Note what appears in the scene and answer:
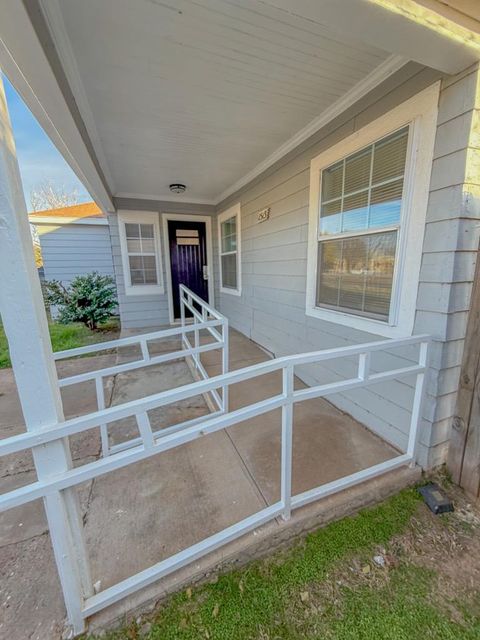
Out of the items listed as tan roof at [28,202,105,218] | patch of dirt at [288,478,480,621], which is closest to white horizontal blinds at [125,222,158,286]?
tan roof at [28,202,105,218]

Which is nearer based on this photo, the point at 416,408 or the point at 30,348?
the point at 30,348

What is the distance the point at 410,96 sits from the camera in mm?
1666

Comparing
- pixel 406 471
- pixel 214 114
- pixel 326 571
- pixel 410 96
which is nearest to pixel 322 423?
pixel 406 471

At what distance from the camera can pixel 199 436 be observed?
1.12 m

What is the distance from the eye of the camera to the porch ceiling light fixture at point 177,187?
4.16 metres

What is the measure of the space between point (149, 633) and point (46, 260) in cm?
918

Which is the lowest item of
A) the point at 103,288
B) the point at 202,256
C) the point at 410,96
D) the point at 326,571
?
the point at 326,571

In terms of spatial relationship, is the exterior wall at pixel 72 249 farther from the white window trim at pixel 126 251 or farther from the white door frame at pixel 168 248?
the white door frame at pixel 168 248

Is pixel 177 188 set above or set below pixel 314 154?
above

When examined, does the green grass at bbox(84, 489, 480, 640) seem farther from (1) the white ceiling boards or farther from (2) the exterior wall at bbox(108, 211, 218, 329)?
(2) the exterior wall at bbox(108, 211, 218, 329)

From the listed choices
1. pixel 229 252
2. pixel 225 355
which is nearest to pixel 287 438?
pixel 225 355

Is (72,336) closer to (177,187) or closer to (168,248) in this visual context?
(168,248)

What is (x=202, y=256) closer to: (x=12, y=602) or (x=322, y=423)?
(x=322, y=423)

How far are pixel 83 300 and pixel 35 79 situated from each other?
4.88 meters
